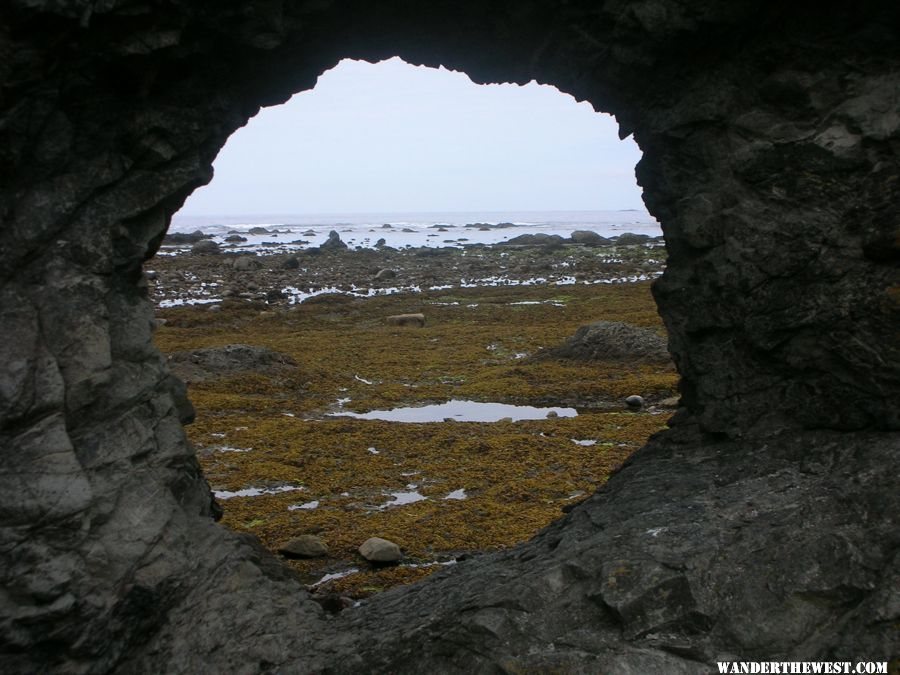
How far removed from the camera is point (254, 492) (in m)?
14.1

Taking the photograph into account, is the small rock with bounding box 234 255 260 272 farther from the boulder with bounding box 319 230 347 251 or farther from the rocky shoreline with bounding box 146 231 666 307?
the boulder with bounding box 319 230 347 251

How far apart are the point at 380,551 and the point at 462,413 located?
840cm

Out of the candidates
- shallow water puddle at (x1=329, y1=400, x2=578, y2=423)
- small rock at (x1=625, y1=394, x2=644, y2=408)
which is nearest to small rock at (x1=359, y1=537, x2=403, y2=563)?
shallow water puddle at (x1=329, y1=400, x2=578, y2=423)

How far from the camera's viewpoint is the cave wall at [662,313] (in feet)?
22.5

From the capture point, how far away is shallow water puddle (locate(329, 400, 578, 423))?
19.0m

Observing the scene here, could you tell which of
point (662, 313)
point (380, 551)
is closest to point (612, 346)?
point (380, 551)

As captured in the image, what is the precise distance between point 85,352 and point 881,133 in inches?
285

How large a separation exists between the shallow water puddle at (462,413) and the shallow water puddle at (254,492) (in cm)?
474

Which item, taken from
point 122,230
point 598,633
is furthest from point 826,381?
point 122,230

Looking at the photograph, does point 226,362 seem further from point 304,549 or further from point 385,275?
point 385,275

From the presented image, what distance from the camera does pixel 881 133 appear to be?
290 inches

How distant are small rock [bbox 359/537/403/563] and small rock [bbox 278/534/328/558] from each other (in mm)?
568

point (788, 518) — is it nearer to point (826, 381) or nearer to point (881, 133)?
point (826, 381)

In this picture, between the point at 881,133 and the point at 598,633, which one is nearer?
the point at 598,633
